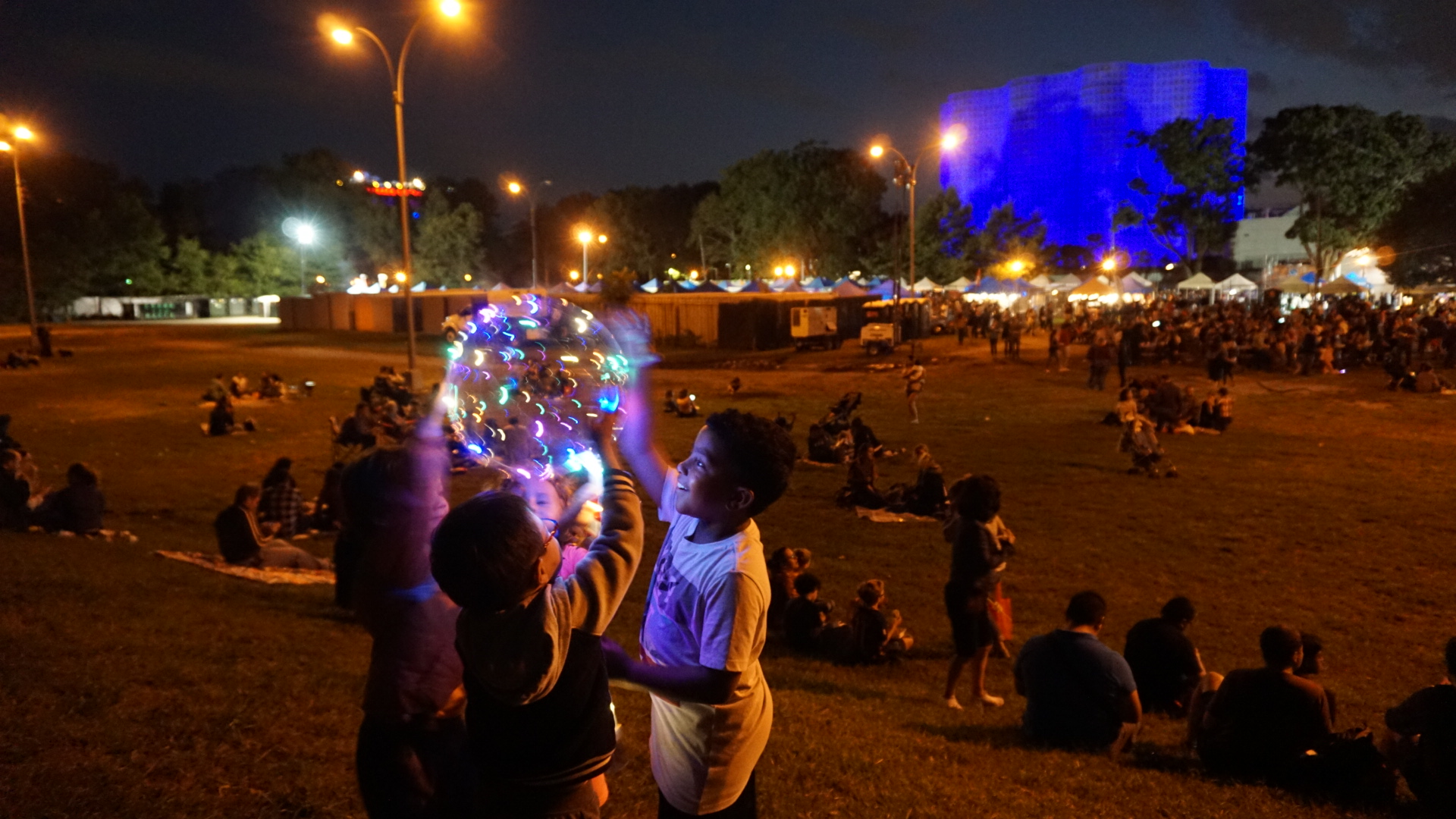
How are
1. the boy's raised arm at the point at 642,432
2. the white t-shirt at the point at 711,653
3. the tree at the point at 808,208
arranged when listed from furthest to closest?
the tree at the point at 808,208 → the boy's raised arm at the point at 642,432 → the white t-shirt at the point at 711,653

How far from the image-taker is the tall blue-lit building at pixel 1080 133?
10569 cm

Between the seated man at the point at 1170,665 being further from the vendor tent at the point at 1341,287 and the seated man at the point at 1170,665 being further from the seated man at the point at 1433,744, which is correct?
the vendor tent at the point at 1341,287

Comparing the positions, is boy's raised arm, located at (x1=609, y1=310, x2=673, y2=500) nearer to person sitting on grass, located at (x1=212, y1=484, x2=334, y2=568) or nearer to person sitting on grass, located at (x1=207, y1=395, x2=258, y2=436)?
person sitting on grass, located at (x1=212, y1=484, x2=334, y2=568)

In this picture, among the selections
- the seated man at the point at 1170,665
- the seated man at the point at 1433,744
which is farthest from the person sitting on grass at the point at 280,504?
the seated man at the point at 1433,744

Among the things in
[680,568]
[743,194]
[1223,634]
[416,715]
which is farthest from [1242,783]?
[743,194]

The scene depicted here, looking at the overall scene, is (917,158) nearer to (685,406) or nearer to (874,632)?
(685,406)

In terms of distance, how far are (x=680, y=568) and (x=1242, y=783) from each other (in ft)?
A: 13.0

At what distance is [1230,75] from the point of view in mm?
105188

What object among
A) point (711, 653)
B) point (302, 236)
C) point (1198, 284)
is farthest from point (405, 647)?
point (302, 236)

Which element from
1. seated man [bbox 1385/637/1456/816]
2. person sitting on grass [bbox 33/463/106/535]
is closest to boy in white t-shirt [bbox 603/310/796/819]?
seated man [bbox 1385/637/1456/816]

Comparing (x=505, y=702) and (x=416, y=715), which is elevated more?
(x=505, y=702)

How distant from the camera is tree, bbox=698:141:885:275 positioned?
75688 millimetres

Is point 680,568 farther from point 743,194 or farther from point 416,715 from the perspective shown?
point 743,194

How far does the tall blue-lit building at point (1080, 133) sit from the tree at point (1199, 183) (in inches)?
1180
